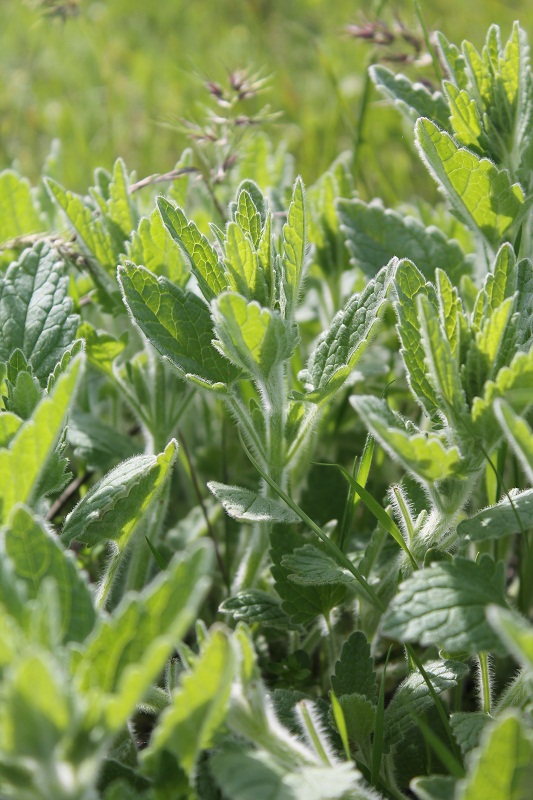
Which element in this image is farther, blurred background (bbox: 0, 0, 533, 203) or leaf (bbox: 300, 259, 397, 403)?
blurred background (bbox: 0, 0, 533, 203)

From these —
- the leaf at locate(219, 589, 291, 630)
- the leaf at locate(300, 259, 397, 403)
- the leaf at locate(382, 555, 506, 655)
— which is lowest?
the leaf at locate(219, 589, 291, 630)

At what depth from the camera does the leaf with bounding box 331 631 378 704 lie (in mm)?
2279

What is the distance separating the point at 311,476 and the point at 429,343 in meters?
1.24

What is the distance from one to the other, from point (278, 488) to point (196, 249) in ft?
2.20

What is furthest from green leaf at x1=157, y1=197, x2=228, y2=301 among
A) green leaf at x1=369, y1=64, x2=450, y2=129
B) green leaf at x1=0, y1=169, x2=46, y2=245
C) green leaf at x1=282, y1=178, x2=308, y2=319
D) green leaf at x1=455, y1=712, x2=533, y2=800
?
green leaf at x1=455, y1=712, x2=533, y2=800

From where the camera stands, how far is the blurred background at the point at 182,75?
207 inches

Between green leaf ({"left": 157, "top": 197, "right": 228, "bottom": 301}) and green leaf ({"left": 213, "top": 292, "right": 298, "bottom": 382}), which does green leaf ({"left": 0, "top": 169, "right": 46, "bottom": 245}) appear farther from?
green leaf ({"left": 213, "top": 292, "right": 298, "bottom": 382})

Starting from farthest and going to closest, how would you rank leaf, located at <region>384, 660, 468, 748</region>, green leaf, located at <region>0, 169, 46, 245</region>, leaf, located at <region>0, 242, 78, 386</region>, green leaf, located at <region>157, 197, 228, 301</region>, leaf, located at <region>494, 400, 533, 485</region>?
1. green leaf, located at <region>0, 169, 46, 245</region>
2. leaf, located at <region>0, 242, 78, 386</region>
3. green leaf, located at <region>157, 197, 228, 301</region>
4. leaf, located at <region>384, 660, 468, 748</region>
5. leaf, located at <region>494, 400, 533, 485</region>

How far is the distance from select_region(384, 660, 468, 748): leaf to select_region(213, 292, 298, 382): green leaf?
2.76 feet

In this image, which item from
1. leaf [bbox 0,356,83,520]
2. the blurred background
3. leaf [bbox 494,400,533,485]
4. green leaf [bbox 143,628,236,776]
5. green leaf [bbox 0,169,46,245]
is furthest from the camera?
the blurred background

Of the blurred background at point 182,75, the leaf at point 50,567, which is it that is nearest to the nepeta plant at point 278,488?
the leaf at point 50,567

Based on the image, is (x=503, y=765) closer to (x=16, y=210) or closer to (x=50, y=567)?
(x=50, y=567)

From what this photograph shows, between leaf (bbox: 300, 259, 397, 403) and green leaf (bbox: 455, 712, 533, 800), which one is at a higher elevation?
leaf (bbox: 300, 259, 397, 403)

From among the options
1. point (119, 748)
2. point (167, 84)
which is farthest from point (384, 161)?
point (119, 748)
